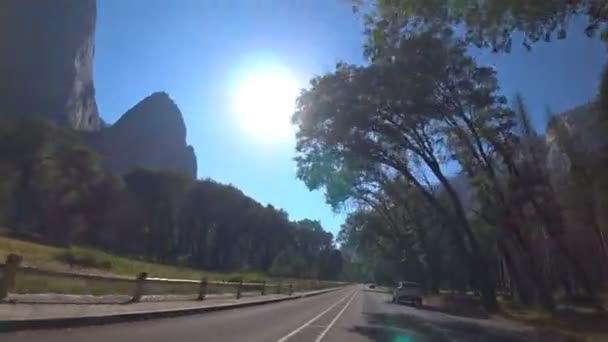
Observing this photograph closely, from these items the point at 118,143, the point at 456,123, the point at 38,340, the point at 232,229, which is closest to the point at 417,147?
the point at 456,123

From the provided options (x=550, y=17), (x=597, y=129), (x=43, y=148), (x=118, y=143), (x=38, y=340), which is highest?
(x=118, y=143)

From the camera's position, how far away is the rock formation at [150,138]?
564 feet

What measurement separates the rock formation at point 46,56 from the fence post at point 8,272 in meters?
123

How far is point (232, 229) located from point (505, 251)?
7898 cm

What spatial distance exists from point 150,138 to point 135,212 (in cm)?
8174

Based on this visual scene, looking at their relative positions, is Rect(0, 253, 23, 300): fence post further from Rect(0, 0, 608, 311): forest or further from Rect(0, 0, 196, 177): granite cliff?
Rect(0, 0, 196, 177): granite cliff

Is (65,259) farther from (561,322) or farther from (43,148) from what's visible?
(43,148)

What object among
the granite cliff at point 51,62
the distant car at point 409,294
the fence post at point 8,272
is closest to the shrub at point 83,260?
the fence post at point 8,272

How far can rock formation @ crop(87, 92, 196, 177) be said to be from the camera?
6772 inches

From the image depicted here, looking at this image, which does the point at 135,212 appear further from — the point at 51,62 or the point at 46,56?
the point at 46,56

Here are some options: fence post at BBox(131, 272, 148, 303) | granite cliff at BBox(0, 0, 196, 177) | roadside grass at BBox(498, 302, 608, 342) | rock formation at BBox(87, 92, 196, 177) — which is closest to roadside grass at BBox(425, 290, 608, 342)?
roadside grass at BBox(498, 302, 608, 342)

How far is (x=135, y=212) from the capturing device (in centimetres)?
10025

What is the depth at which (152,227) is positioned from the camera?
106 metres

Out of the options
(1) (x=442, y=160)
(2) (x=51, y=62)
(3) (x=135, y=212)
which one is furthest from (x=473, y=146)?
(2) (x=51, y=62)
